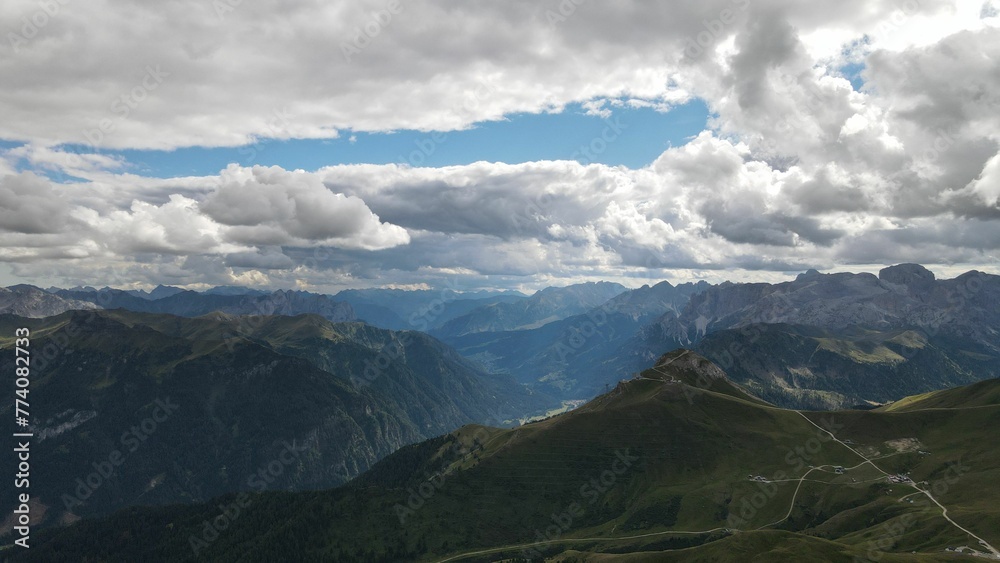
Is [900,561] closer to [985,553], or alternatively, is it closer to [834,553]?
[834,553]

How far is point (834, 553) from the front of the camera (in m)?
195

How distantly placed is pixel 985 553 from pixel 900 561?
3885cm

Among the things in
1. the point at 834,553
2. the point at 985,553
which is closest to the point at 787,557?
the point at 834,553

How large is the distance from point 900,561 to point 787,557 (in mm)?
35188

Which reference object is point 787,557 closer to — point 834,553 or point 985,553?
point 834,553

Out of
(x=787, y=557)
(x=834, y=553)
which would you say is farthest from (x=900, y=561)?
(x=787, y=557)

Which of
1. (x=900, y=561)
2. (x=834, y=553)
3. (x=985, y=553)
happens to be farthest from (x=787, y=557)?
(x=985, y=553)

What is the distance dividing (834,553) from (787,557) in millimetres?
16985

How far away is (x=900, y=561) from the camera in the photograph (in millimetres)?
188125

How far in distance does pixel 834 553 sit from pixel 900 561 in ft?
62.7

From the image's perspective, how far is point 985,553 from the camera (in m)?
199

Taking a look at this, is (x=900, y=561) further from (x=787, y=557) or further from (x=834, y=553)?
(x=787, y=557)

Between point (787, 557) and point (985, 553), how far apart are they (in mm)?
72309

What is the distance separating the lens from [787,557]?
19312 centimetres
